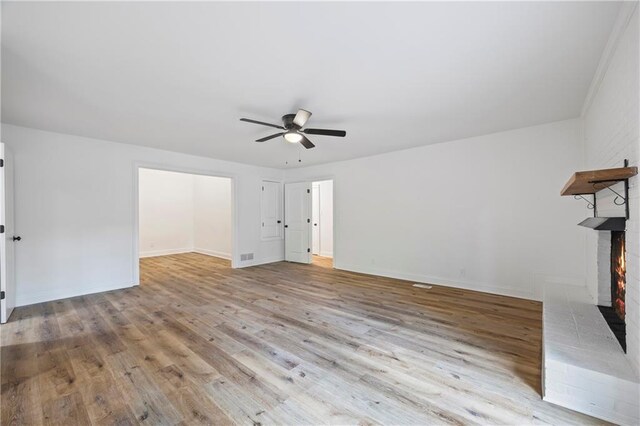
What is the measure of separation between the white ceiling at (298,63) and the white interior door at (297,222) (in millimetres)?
3446

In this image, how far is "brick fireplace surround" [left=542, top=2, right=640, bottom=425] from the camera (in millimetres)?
1574

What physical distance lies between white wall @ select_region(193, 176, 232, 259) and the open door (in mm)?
4256

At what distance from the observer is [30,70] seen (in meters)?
2.27

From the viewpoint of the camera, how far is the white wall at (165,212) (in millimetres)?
7783

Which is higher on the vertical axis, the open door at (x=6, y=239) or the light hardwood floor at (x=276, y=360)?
the open door at (x=6, y=239)

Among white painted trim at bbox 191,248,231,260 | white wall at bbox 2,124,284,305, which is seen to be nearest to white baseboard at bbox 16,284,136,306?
white wall at bbox 2,124,284,305

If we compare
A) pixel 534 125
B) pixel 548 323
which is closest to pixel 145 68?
pixel 548 323

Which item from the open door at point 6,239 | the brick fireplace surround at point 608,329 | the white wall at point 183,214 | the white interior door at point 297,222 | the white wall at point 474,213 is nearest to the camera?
the brick fireplace surround at point 608,329

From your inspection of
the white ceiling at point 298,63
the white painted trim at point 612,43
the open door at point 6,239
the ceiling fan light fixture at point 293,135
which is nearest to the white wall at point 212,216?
the white ceiling at point 298,63

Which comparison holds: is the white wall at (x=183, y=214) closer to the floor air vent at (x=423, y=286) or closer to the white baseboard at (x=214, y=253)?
the white baseboard at (x=214, y=253)

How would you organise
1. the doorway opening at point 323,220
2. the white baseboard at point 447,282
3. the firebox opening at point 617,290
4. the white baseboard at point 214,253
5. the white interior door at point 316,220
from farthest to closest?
1. the white interior door at point 316,220
2. the doorway opening at point 323,220
3. the white baseboard at point 214,253
4. the white baseboard at point 447,282
5. the firebox opening at point 617,290

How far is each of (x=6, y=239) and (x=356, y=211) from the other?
17.3 feet

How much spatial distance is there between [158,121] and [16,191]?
2282 mm

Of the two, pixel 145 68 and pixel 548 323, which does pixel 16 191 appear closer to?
pixel 145 68
